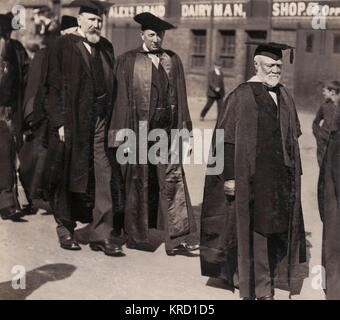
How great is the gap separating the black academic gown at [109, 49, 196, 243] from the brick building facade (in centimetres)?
1379

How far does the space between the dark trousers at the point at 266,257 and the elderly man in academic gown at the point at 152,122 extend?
4.15 feet

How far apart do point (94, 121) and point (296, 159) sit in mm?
2004

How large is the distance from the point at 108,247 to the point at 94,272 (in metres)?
0.60

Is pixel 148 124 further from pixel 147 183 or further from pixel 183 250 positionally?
pixel 183 250

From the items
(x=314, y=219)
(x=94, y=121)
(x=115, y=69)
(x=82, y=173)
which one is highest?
(x=115, y=69)

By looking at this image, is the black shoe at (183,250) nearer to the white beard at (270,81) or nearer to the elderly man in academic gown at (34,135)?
the elderly man in academic gown at (34,135)

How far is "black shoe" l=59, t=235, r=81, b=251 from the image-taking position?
21.4ft

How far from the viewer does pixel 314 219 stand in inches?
316

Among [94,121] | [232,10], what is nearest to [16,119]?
[94,121]

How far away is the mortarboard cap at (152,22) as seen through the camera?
631 cm

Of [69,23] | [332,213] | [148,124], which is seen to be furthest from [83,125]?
[332,213]

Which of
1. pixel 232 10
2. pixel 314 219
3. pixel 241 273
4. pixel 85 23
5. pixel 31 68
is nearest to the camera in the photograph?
pixel 241 273

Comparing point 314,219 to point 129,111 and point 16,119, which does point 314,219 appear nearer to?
point 129,111

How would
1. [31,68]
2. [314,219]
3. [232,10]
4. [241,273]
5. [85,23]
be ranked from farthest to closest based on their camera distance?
[232,10]
[314,219]
[31,68]
[85,23]
[241,273]
